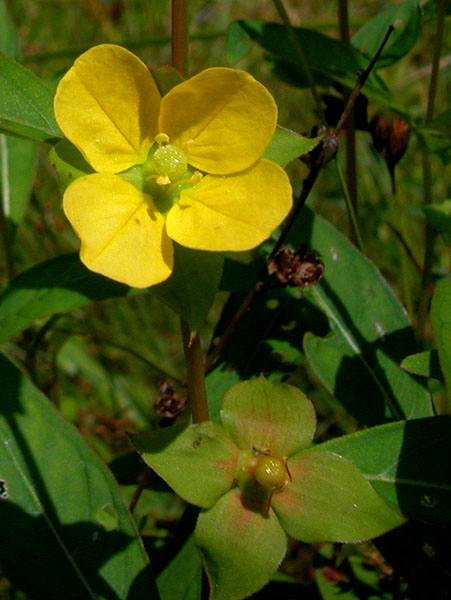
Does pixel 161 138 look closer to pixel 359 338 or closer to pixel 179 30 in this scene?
pixel 179 30

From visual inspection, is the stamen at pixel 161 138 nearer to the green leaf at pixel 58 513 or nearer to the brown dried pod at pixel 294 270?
the brown dried pod at pixel 294 270

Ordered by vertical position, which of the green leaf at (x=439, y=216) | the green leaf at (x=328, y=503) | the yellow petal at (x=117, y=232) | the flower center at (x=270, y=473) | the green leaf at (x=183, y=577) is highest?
the yellow petal at (x=117, y=232)

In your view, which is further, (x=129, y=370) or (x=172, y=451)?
(x=129, y=370)

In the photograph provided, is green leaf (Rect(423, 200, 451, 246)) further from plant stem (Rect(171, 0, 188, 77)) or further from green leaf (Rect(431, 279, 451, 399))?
plant stem (Rect(171, 0, 188, 77))

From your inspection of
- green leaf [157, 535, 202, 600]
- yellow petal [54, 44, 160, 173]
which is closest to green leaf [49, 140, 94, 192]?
yellow petal [54, 44, 160, 173]

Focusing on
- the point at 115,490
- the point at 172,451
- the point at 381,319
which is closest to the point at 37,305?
the point at 115,490

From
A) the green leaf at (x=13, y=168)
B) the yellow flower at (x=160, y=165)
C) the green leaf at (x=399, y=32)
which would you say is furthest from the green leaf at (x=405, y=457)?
the green leaf at (x=13, y=168)

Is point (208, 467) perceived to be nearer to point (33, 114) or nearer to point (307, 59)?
point (33, 114)
